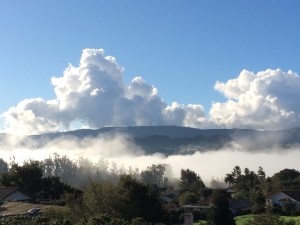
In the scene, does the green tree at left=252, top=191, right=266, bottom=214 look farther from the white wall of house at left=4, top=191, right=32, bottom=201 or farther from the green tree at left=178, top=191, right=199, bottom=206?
the white wall of house at left=4, top=191, right=32, bottom=201

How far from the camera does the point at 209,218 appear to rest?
61125 mm

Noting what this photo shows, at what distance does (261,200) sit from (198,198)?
70.5 feet

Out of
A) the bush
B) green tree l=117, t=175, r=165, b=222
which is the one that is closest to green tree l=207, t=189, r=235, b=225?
green tree l=117, t=175, r=165, b=222

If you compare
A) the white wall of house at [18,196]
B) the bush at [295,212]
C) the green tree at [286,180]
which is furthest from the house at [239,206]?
the white wall of house at [18,196]

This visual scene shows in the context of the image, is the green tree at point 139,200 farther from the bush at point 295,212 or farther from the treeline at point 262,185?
the bush at point 295,212

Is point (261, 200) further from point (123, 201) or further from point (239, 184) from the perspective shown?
point (123, 201)

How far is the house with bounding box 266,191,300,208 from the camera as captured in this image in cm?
8550

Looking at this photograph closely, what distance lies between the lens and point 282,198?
287 ft

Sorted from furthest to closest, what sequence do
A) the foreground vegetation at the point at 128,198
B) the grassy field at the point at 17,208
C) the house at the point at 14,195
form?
1. the house at the point at 14,195
2. the grassy field at the point at 17,208
3. the foreground vegetation at the point at 128,198

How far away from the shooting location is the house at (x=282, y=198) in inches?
3366

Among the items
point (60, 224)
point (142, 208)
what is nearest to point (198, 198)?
point (142, 208)

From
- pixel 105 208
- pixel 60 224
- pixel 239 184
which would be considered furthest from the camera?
pixel 239 184

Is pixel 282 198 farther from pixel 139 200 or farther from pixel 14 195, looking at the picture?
A: pixel 139 200

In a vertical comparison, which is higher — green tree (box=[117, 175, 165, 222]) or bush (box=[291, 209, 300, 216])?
green tree (box=[117, 175, 165, 222])
